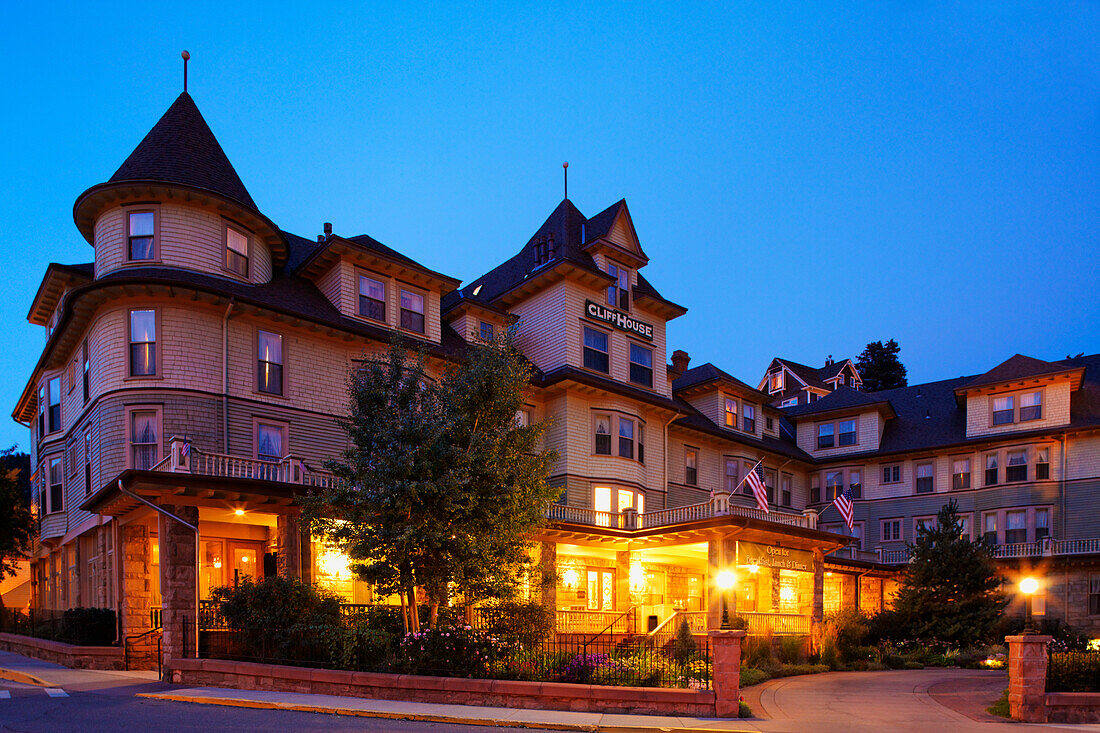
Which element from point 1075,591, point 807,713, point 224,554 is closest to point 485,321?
point 224,554

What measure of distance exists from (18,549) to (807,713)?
41.0 metres

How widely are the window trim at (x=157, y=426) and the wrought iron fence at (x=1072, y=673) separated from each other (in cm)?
2328

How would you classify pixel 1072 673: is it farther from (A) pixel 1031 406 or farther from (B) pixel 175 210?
(A) pixel 1031 406

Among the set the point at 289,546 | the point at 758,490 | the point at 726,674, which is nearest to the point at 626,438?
the point at 758,490

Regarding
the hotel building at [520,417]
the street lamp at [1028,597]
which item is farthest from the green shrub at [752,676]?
the street lamp at [1028,597]

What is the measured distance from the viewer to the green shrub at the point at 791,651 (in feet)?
88.4

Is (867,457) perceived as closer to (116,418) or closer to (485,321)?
(485,321)

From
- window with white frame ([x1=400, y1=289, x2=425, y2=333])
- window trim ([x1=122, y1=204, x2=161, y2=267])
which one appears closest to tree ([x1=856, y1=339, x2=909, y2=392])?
window with white frame ([x1=400, y1=289, x2=425, y2=333])

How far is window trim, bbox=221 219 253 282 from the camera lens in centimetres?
2550

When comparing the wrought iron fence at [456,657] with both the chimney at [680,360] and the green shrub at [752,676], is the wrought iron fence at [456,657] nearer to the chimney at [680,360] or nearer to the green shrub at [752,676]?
the green shrub at [752,676]

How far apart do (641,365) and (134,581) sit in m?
22.8

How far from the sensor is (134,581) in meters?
21.5

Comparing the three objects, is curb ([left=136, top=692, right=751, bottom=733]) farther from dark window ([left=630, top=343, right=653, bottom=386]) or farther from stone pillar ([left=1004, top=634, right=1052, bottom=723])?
dark window ([left=630, top=343, right=653, bottom=386])

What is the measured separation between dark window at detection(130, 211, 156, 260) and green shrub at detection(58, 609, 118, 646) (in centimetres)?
1063
